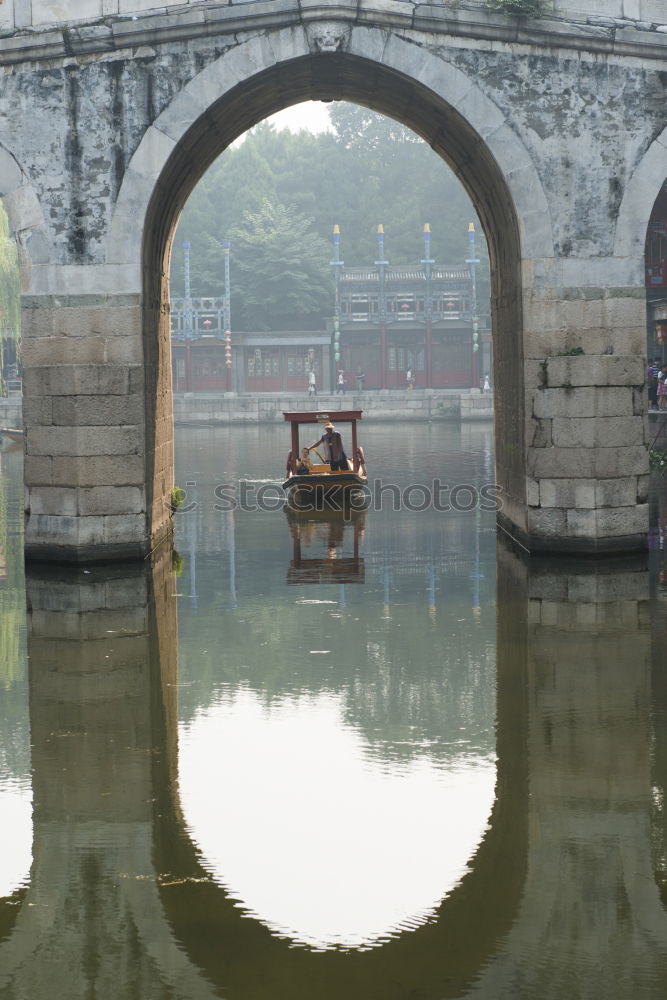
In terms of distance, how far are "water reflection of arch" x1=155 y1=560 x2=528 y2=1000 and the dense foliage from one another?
152ft

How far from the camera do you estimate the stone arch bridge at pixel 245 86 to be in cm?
1103

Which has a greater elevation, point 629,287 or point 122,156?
point 122,156

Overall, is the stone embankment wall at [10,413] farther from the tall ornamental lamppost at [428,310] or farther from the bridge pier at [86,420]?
the bridge pier at [86,420]

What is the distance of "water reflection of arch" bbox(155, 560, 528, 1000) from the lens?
11.9 ft

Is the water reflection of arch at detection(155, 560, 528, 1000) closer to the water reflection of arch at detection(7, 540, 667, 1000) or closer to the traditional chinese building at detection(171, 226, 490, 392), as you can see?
the water reflection of arch at detection(7, 540, 667, 1000)

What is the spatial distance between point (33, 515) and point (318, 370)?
3963cm

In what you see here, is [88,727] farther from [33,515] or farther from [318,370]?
[318,370]

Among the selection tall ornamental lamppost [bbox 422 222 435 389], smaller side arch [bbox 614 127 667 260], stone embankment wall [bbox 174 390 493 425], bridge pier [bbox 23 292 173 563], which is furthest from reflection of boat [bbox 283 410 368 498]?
tall ornamental lamppost [bbox 422 222 435 389]

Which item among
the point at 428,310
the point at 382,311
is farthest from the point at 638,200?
the point at 382,311

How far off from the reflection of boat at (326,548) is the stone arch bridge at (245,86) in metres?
1.65

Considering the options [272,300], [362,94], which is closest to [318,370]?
[272,300]

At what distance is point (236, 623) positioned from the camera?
8891 mm

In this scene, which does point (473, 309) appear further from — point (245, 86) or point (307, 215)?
point (245, 86)

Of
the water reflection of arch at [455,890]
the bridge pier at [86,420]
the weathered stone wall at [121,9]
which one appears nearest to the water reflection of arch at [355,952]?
the water reflection of arch at [455,890]
